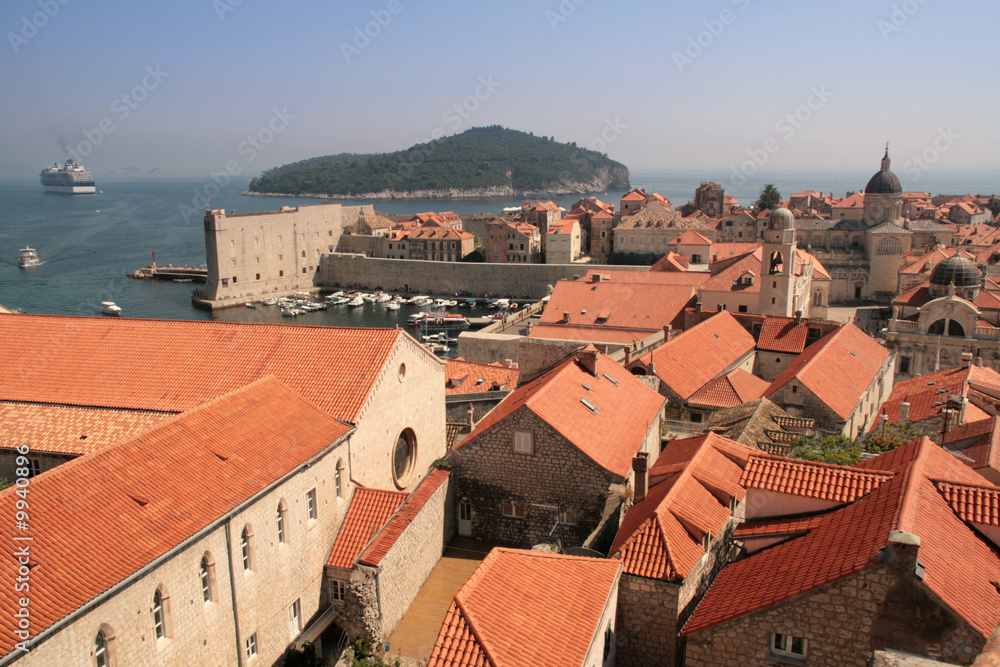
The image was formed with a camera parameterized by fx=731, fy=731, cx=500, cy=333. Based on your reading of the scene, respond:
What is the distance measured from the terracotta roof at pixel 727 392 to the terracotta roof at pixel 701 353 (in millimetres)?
440

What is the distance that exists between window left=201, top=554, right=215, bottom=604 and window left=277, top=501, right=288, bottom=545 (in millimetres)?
1882

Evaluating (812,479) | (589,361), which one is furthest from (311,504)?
(812,479)

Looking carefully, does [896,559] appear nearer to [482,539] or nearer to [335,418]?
[482,539]

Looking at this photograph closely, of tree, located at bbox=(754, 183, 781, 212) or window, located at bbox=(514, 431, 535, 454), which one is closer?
window, located at bbox=(514, 431, 535, 454)

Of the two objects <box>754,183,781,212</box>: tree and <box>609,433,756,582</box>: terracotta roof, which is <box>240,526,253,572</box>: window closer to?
<box>609,433,756,582</box>: terracotta roof

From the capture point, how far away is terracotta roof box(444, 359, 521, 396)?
1062 inches

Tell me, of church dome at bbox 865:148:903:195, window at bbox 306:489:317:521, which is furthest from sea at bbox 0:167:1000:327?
window at bbox 306:489:317:521

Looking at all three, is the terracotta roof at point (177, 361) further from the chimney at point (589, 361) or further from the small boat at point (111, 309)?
the small boat at point (111, 309)

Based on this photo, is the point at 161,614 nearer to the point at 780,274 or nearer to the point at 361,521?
the point at 361,521

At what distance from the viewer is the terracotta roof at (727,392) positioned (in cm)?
2341

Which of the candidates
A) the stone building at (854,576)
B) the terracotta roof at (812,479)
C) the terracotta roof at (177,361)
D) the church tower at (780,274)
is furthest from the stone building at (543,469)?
the church tower at (780,274)

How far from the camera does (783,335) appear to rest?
30.5m

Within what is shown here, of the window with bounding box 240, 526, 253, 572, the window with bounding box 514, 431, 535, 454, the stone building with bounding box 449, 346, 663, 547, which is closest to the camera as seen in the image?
the window with bounding box 240, 526, 253, 572

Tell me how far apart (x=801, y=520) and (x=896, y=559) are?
A: 2.88 m
